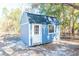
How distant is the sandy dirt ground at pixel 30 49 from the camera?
1916 millimetres

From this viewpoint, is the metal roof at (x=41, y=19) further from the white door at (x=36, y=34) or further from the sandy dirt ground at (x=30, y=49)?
the sandy dirt ground at (x=30, y=49)

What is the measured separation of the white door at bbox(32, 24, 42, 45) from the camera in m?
1.93

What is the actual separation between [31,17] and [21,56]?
16.0 inches

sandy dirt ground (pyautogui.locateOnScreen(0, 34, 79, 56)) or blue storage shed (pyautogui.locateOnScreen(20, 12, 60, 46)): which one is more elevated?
blue storage shed (pyautogui.locateOnScreen(20, 12, 60, 46))

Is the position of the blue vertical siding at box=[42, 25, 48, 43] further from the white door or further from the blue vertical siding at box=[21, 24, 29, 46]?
the blue vertical siding at box=[21, 24, 29, 46]

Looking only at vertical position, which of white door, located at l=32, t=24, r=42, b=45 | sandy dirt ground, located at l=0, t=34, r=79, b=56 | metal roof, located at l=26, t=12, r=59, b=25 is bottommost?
sandy dirt ground, located at l=0, t=34, r=79, b=56

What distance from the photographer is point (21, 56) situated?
1.92m

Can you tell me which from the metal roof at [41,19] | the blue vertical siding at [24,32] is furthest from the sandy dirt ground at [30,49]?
the metal roof at [41,19]

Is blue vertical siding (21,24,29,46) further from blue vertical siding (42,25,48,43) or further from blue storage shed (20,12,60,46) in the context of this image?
blue vertical siding (42,25,48,43)

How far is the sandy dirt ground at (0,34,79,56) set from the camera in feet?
6.29

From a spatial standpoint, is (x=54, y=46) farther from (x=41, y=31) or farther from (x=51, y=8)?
(x=51, y=8)

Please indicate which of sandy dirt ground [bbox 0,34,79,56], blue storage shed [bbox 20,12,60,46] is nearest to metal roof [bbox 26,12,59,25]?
blue storage shed [bbox 20,12,60,46]

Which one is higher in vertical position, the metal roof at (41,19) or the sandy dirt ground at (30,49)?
the metal roof at (41,19)

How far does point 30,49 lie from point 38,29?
0.22 m
